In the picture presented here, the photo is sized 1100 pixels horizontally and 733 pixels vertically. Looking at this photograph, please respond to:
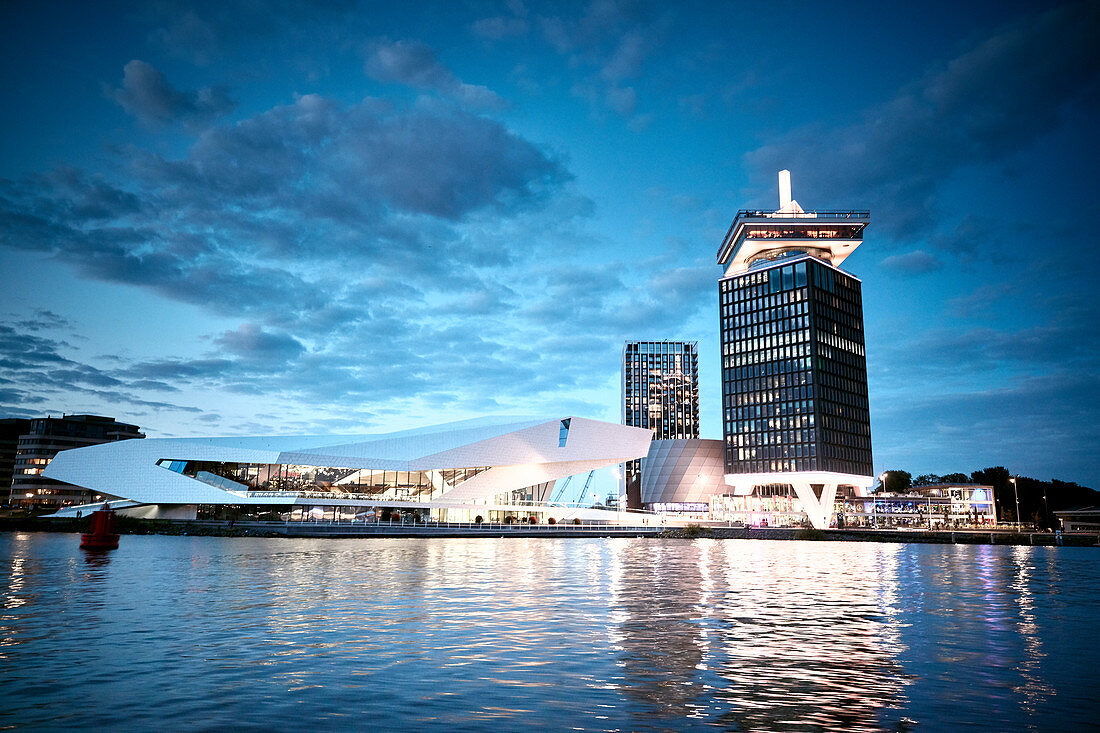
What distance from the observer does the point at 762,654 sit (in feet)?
43.4

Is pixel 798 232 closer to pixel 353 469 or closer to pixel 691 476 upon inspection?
pixel 691 476

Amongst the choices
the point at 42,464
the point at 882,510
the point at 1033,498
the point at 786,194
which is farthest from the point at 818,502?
the point at 42,464

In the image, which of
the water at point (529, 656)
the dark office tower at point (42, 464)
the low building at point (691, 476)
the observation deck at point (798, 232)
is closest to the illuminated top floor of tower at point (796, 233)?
the observation deck at point (798, 232)

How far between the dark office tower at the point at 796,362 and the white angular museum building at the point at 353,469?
41.1 m

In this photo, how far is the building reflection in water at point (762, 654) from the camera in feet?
30.0

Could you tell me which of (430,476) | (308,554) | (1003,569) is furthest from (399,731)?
(430,476)

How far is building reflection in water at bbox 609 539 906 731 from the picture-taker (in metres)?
9.16

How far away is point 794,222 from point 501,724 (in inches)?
5703

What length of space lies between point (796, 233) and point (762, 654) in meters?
139

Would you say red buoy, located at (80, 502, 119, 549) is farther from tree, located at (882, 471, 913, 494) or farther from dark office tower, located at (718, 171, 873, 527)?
tree, located at (882, 471, 913, 494)

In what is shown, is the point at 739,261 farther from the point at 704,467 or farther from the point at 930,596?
the point at 930,596

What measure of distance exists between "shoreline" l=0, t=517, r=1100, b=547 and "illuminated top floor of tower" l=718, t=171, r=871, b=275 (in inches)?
2377

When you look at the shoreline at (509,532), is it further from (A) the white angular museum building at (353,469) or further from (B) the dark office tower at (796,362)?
(B) the dark office tower at (796,362)

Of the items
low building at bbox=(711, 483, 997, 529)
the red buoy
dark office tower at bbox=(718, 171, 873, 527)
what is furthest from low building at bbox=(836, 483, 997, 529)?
the red buoy
